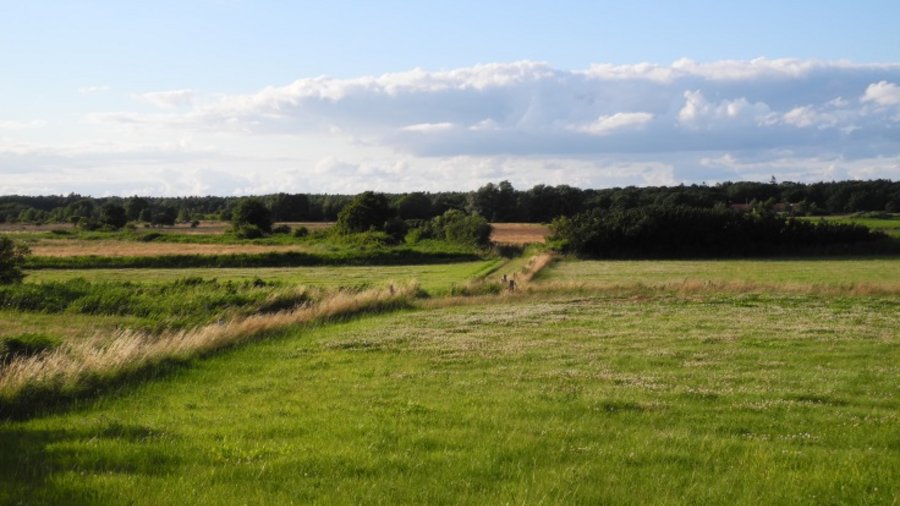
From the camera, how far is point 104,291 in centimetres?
3591

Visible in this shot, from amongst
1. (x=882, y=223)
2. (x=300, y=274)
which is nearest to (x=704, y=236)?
(x=882, y=223)

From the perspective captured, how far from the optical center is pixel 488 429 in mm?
10781

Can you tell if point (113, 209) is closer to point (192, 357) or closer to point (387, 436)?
point (192, 357)

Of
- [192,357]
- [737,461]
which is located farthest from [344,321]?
[737,461]

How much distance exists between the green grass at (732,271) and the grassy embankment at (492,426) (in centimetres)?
2901

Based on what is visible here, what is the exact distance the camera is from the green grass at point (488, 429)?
808cm

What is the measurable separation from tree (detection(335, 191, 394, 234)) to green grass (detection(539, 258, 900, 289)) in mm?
36838

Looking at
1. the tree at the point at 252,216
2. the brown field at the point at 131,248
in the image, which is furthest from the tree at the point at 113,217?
the brown field at the point at 131,248

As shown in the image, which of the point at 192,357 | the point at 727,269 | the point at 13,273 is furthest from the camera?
the point at 727,269

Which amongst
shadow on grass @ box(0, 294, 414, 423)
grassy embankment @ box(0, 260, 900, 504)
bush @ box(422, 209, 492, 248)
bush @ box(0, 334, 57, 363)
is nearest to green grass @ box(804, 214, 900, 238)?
bush @ box(422, 209, 492, 248)

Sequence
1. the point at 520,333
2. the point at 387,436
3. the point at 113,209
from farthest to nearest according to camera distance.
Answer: the point at 113,209 < the point at 520,333 < the point at 387,436

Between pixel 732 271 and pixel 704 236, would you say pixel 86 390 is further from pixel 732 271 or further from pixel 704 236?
pixel 704 236

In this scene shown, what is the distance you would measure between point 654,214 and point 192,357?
226 feet

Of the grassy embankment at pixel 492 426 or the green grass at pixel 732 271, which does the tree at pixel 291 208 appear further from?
the grassy embankment at pixel 492 426
